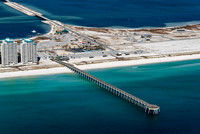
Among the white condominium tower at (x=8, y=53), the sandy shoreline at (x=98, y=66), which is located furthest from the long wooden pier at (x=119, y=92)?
the white condominium tower at (x=8, y=53)

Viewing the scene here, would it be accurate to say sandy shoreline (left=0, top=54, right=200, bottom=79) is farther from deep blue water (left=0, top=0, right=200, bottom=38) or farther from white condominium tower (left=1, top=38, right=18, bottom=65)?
deep blue water (left=0, top=0, right=200, bottom=38)

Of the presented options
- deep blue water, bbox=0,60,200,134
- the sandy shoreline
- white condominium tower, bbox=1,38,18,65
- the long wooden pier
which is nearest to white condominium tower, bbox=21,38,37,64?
white condominium tower, bbox=1,38,18,65

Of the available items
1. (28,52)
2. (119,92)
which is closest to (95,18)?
(28,52)

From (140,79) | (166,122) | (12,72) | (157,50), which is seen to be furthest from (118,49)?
(166,122)

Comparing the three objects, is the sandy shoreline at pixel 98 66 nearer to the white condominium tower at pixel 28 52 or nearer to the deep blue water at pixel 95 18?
the white condominium tower at pixel 28 52

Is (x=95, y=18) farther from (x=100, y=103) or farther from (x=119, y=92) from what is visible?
(x=100, y=103)
